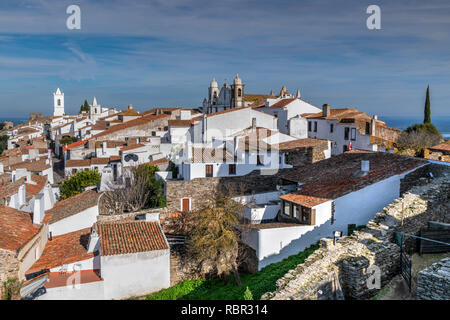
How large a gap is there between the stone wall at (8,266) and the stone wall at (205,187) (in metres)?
10.0

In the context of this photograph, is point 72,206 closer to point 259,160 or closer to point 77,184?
point 77,184

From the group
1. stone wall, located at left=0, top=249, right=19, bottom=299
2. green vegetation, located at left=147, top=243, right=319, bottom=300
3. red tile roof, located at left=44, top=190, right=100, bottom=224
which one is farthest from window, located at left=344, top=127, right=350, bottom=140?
stone wall, located at left=0, top=249, right=19, bottom=299

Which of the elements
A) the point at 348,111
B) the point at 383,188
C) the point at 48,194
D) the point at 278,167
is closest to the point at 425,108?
the point at 348,111

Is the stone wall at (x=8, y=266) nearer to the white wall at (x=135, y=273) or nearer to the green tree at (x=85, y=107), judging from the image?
the white wall at (x=135, y=273)

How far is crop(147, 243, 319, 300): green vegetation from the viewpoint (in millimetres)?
14031

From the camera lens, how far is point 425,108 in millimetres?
40062

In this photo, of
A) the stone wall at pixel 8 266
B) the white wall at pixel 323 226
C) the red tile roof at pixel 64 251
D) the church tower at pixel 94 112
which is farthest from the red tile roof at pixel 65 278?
the church tower at pixel 94 112

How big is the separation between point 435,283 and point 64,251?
16.3m

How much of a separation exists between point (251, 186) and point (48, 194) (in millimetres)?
14465

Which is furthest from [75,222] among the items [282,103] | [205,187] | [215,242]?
[282,103]

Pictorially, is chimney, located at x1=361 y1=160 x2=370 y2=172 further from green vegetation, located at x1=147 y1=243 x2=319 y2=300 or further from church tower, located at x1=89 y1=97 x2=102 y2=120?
church tower, located at x1=89 y1=97 x2=102 y2=120

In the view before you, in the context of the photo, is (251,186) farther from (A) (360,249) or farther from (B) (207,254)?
(A) (360,249)

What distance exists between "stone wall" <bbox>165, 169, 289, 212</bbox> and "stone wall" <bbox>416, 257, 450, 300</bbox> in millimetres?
14806

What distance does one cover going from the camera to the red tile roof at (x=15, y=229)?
15100 millimetres
